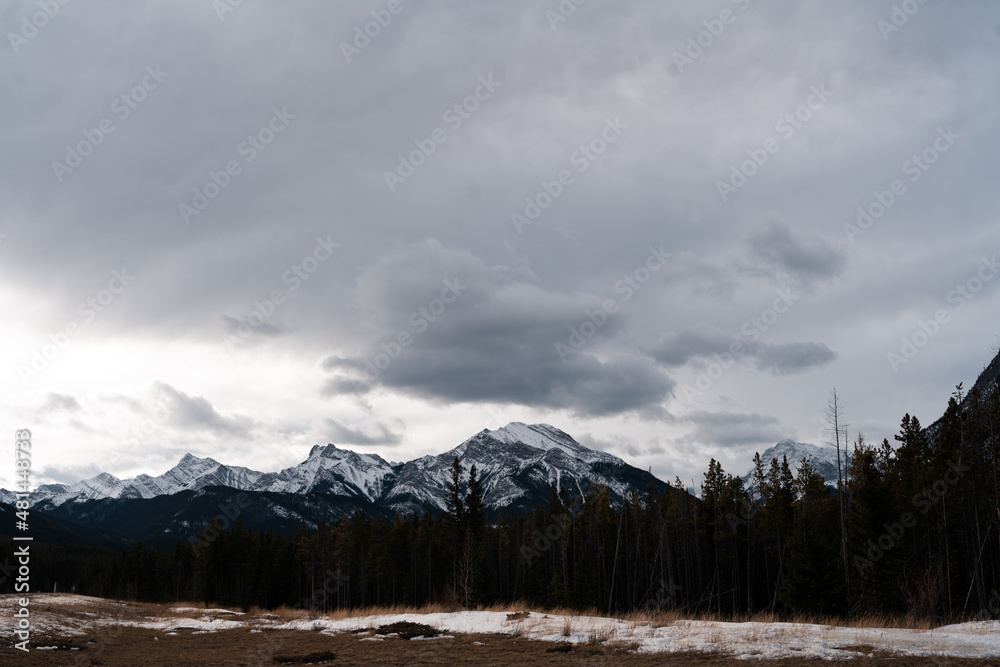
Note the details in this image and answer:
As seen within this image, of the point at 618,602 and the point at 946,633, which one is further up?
the point at 946,633

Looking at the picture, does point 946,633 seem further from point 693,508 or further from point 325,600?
point 325,600

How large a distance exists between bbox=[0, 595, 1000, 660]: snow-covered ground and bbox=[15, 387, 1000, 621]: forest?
29.0ft

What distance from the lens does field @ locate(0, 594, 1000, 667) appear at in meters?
14.1

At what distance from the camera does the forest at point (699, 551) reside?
42.7 metres

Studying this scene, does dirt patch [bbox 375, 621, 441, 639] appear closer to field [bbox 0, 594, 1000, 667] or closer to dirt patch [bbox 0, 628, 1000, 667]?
field [bbox 0, 594, 1000, 667]

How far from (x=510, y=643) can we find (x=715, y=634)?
6115 mm

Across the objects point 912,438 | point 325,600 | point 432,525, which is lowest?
point 325,600

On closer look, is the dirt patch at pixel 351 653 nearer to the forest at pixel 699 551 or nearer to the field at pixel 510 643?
the field at pixel 510 643

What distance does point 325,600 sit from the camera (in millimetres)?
85438

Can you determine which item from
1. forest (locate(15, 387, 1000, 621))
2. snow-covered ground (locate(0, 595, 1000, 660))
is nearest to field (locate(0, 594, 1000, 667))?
snow-covered ground (locate(0, 595, 1000, 660))

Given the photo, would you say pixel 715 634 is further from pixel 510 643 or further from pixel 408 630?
pixel 408 630

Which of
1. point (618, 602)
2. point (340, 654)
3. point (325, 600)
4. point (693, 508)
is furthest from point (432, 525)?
point (340, 654)

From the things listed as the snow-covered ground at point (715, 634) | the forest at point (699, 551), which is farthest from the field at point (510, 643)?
the forest at point (699, 551)

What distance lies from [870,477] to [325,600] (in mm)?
71217
